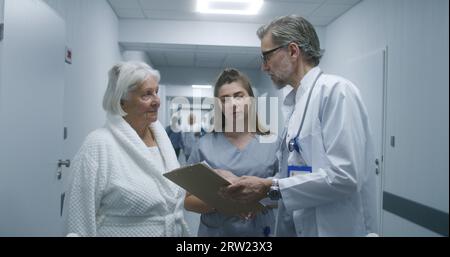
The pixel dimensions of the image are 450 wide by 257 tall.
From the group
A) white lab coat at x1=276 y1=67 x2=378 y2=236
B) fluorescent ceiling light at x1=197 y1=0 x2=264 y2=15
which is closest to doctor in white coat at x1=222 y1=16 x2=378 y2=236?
white lab coat at x1=276 y1=67 x2=378 y2=236

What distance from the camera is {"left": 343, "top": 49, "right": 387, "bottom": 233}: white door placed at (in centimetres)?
253

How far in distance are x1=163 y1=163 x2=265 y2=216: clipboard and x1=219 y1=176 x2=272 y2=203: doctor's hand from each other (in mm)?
22

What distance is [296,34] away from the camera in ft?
2.95

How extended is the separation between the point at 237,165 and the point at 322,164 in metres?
0.41

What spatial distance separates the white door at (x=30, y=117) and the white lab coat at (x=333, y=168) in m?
0.94

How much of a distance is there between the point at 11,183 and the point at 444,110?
1.28 meters

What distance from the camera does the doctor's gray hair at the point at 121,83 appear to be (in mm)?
920

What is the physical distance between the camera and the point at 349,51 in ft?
10.5

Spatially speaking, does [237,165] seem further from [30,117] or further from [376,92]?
[376,92]

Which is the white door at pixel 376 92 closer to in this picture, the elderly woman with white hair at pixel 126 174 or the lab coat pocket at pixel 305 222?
the lab coat pocket at pixel 305 222

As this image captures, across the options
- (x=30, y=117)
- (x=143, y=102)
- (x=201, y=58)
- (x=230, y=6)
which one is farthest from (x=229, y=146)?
(x=201, y=58)

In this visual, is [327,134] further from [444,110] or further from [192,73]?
[192,73]

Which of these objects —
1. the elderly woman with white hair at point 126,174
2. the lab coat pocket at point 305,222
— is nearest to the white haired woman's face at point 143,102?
the elderly woman with white hair at point 126,174

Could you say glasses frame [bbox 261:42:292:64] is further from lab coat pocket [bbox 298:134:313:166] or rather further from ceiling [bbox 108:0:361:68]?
ceiling [bbox 108:0:361:68]
